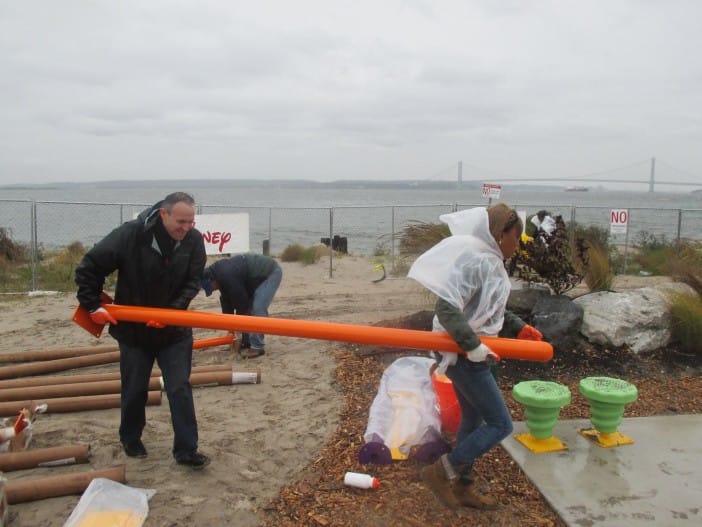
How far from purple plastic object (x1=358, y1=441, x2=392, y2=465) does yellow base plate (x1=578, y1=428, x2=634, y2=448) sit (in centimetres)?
152

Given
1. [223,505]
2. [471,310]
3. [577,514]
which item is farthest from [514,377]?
[223,505]

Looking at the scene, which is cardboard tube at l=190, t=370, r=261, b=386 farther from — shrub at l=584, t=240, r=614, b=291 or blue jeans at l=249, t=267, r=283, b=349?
shrub at l=584, t=240, r=614, b=291

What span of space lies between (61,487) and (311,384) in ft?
8.15

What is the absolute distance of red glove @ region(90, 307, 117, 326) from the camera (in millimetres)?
3477

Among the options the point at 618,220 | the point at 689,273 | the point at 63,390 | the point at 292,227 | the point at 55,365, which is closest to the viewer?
the point at 63,390

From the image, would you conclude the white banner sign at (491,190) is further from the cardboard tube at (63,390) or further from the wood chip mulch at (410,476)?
the cardboard tube at (63,390)

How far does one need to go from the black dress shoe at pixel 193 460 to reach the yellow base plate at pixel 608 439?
2.68 metres

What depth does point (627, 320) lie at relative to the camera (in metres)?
6.12

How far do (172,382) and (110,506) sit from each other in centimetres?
78

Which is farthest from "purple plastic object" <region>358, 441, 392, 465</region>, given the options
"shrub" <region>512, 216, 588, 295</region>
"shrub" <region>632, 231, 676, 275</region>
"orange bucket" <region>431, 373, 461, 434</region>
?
"shrub" <region>632, 231, 676, 275</region>

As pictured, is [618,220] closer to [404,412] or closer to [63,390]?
[404,412]

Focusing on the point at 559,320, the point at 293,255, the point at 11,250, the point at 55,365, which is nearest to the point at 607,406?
the point at 559,320

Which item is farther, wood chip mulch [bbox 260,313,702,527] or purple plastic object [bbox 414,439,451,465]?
purple plastic object [bbox 414,439,451,465]

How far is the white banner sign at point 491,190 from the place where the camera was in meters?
10.1
